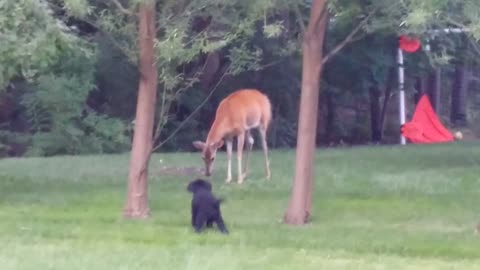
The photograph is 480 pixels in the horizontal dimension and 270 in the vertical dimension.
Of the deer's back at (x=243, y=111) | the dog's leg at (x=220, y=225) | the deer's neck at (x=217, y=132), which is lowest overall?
the dog's leg at (x=220, y=225)

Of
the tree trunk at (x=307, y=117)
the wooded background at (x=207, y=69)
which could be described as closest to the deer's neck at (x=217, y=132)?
the wooded background at (x=207, y=69)

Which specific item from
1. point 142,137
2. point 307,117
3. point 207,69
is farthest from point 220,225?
point 207,69

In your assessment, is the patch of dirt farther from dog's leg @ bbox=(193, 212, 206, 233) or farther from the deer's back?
dog's leg @ bbox=(193, 212, 206, 233)

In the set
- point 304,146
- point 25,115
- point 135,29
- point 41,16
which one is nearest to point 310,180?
point 304,146

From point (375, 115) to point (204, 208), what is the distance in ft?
73.5

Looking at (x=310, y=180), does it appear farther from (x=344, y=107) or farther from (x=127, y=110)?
(x=344, y=107)

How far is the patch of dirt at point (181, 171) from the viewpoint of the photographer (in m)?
21.2

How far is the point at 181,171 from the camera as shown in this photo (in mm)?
21547

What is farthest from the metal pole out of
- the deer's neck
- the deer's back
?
the deer's neck

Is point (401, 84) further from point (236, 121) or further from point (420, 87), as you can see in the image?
point (236, 121)

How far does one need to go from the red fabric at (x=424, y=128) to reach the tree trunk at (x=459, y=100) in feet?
16.2

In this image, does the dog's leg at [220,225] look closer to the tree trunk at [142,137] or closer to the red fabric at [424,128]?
the tree trunk at [142,137]

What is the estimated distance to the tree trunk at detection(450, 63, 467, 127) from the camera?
37906mm

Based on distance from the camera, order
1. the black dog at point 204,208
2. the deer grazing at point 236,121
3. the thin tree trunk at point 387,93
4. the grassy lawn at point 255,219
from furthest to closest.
A: the thin tree trunk at point 387,93, the deer grazing at point 236,121, the black dog at point 204,208, the grassy lawn at point 255,219
